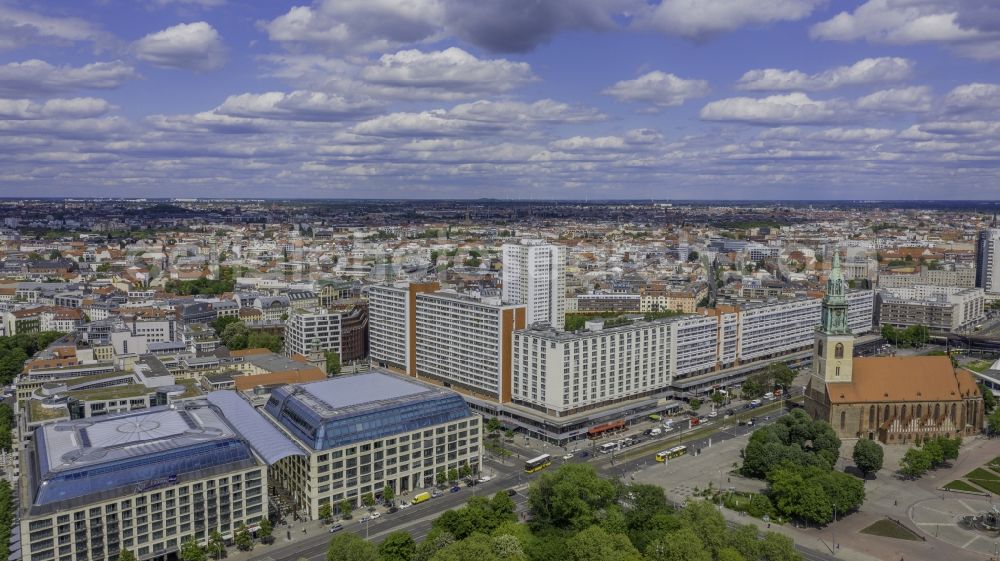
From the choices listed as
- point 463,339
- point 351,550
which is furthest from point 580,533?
point 463,339

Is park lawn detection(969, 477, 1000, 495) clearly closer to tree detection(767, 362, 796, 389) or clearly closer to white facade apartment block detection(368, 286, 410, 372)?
tree detection(767, 362, 796, 389)

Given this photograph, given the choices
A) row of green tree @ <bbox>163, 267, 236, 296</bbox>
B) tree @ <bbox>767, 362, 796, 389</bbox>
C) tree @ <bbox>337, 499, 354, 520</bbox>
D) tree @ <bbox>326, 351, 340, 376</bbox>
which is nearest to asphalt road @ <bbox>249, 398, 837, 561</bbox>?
tree @ <bbox>337, 499, 354, 520</bbox>

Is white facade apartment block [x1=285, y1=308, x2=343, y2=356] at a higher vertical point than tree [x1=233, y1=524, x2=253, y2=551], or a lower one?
higher

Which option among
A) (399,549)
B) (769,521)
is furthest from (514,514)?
(769,521)

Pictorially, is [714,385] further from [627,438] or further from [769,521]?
[769,521]

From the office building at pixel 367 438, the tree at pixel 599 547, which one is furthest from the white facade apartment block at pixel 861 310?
the tree at pixel 599 547

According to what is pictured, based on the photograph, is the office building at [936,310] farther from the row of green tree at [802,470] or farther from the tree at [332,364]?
the tree at [332,364]

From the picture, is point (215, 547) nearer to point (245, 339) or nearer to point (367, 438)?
point (367, 438)
